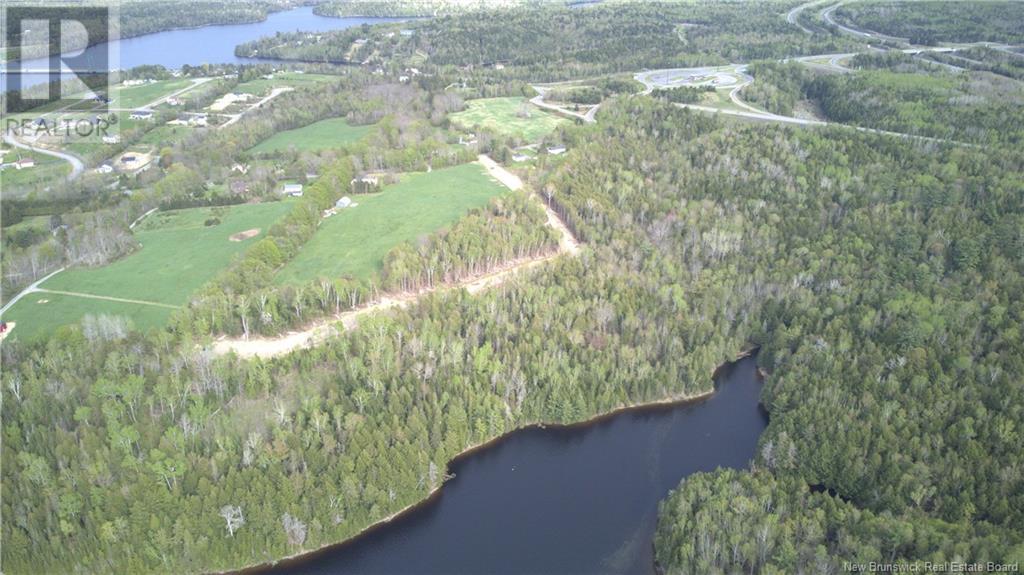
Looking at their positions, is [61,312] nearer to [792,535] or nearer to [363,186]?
[363,186]

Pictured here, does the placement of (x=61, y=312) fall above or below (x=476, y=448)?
above

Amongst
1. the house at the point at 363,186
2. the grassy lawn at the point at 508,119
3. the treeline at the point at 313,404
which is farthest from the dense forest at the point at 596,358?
the grassy lawn at the point at 508,119

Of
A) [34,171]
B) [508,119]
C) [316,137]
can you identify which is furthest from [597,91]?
[34,171]

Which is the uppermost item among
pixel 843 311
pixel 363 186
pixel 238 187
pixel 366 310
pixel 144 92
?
pixel 144 92

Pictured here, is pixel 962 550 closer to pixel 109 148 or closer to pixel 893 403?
pixel 893 403

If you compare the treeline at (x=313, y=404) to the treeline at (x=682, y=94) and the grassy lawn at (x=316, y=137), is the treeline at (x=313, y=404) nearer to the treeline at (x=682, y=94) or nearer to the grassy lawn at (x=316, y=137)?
the grassy lawn at (x=316, y=137)

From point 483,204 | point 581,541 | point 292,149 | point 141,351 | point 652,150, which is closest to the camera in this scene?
point 581,541

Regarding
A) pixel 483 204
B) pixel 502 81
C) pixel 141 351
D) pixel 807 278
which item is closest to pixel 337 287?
pixel 141 351
